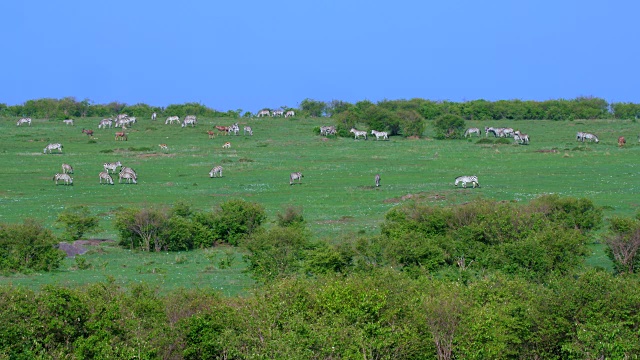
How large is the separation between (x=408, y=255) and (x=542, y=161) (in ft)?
97.8

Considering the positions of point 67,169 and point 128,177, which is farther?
point 67,169

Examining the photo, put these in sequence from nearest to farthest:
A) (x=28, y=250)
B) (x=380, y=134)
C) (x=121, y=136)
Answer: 1. (x=28, y=250)
2. (x=121, y=136)
3. (x=380, y=134)

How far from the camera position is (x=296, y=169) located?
5581 centimetres

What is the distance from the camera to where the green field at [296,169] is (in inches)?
1689

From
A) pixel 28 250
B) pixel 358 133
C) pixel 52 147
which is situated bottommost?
pixel 28 250

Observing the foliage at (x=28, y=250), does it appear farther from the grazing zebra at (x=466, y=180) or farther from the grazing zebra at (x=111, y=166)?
the grazing zebra at (x=466, y=180)

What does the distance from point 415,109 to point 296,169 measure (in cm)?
4263

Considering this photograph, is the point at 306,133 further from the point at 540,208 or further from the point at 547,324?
the point at 547,324

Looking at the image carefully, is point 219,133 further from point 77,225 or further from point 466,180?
point 77,225

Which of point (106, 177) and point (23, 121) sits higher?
point (23, 121)

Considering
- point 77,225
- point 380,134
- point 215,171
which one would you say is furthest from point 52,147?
point 77,225

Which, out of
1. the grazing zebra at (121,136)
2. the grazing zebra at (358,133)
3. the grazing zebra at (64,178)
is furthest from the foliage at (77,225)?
the grazing zebra at (358,133)

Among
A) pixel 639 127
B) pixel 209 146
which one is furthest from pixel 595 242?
pixel 639 127

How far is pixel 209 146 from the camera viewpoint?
65688 millimetres
